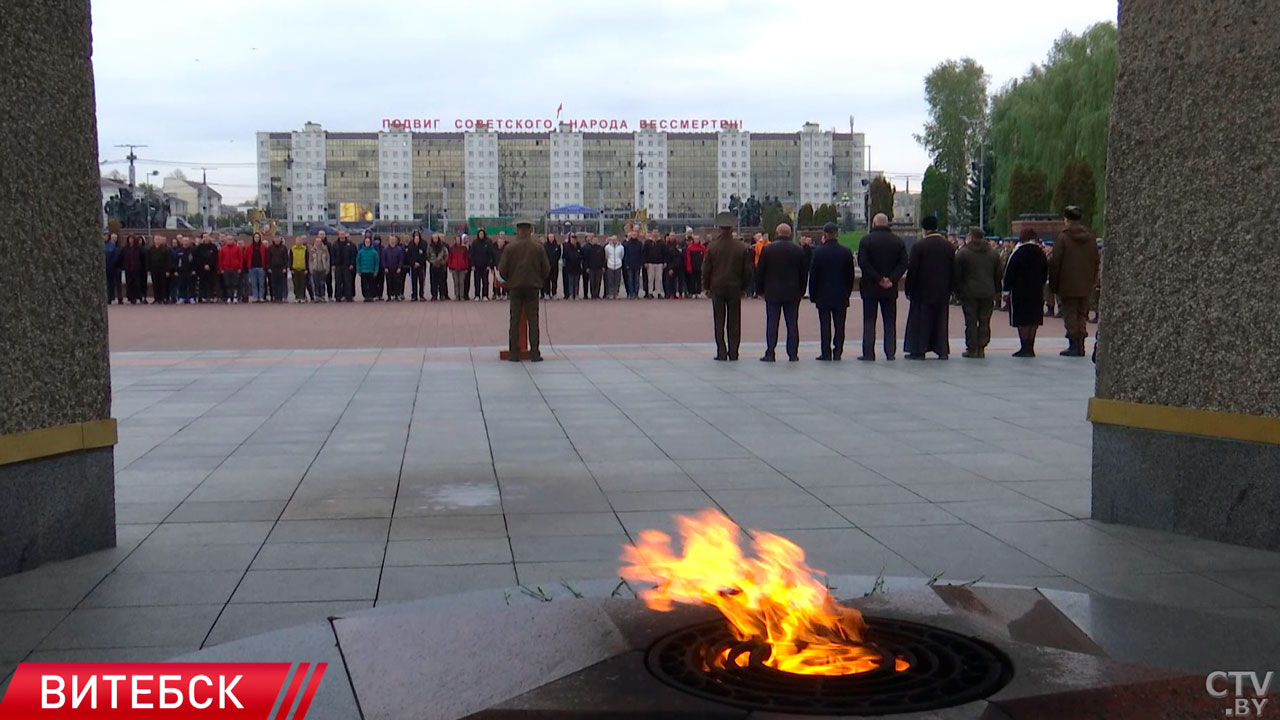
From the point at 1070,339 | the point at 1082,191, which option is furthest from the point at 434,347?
the point at 1082,191

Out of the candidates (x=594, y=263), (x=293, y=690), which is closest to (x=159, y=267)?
(x=594, y=263)

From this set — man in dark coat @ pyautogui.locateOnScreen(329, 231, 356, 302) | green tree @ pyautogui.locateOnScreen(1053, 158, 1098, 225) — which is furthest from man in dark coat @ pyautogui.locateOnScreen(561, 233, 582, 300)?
green tree @ pyautogui.locateOnScreen(1053, 158, 1098, 225)

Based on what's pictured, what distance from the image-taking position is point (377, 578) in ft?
17.3

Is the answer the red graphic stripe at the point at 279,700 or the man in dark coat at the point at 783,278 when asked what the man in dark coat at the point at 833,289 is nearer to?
the man in dark coat at the point at 783,278

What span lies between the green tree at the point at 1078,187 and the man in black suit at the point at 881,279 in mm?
27164

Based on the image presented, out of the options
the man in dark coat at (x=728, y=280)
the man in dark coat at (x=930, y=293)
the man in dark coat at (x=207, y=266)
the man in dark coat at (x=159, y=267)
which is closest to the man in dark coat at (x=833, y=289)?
the man in dark coat at (x=930, y=293)

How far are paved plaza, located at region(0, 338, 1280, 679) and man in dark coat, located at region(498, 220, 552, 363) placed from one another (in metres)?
2.42

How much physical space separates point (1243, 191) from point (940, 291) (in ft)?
32.9

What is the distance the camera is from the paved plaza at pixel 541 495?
16.6ft

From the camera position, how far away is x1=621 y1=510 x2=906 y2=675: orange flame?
388cm

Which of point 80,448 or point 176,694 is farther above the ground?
point 80,448

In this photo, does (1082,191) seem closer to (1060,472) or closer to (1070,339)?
(1070,339)

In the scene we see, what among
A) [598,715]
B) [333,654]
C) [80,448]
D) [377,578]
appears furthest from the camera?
[80,448]

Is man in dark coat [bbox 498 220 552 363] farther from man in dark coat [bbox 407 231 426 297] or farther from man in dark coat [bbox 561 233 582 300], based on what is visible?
man in dark coat [bbox 407 231 426 297]
